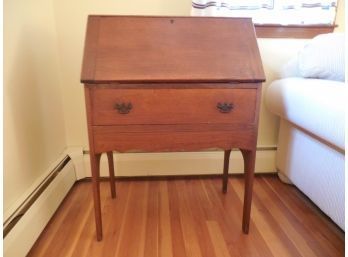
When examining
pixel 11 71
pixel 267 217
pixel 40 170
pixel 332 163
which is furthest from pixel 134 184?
pixel 332 163

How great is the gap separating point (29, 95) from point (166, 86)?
1.91 feet

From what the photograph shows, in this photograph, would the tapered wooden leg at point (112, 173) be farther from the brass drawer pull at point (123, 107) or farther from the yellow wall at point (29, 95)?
the brass drawer pull at point (123, 107)

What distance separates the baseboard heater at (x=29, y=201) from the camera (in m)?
0.82

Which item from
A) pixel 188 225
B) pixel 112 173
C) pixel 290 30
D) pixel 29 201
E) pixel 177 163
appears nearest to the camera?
pixel 29 201

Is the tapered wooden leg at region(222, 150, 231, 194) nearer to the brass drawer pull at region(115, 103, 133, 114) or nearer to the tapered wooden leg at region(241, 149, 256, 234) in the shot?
the tapered wooden leg at region(241, 149, 256, 234)

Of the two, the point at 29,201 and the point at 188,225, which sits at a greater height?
the point at 29,201

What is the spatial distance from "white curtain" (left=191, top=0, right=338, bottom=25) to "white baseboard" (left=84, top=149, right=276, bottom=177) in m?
0.73

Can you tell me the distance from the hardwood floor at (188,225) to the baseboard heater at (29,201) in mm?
147

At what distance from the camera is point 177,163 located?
1464 mm

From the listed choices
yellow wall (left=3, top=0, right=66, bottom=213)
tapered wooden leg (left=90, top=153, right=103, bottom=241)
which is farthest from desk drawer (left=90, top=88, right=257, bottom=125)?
yellow wall (left=3, top=0, right=66, bottom=213)

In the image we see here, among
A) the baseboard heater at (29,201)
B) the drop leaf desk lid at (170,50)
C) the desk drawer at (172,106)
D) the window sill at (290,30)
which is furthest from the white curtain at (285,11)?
the baseboard heater at (29,201)

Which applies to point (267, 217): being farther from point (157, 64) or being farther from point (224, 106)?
point (157, 64)

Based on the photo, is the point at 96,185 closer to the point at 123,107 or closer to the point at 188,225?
the point at 123,107

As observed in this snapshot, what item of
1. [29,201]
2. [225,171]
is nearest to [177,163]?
[225,171]
